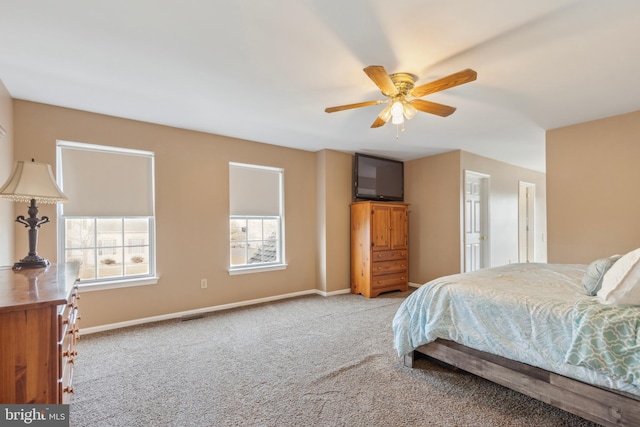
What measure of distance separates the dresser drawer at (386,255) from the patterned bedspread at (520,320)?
7.07 ft

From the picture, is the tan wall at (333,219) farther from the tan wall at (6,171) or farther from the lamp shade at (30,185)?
the tan wall at (6,171)

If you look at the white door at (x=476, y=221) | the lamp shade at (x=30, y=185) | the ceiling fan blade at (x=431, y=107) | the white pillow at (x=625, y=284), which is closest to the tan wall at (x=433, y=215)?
the white door at (x=476, y=221)

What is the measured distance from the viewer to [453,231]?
15.9 feet

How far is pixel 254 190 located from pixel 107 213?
180 centimetres

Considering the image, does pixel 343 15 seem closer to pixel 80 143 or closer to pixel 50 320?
pixel 50 320

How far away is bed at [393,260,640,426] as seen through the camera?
1.49m

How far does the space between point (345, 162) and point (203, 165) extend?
226 centimetres

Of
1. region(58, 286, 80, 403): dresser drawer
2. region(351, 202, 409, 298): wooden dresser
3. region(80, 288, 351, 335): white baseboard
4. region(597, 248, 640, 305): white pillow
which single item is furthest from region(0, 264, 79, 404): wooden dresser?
region(351, 202, 409, 298): wooden dresser

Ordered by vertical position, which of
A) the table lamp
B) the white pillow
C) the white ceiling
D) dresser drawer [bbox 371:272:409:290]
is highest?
the white ceiling

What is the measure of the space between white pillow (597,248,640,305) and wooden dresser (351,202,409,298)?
3.10 meters

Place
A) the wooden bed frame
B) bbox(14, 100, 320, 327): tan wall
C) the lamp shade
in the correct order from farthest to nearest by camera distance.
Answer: bbox(14, 100, 320, 327): tan wall → the lamp shade → the wooden bed frame

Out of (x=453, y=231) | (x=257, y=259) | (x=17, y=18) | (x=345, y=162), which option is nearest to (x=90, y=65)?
(x=17, y=18)

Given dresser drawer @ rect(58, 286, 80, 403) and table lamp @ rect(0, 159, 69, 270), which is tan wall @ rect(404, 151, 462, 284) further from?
table lamp @ rect(0, 159, 69, 270)

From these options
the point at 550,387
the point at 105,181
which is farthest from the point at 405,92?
the point at 105,181
